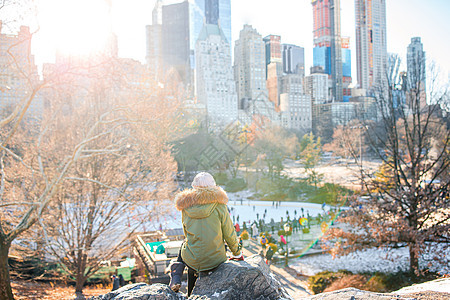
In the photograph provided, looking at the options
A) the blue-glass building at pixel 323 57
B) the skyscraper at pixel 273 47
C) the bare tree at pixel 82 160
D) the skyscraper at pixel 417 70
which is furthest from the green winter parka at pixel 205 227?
the blue-glass building at pixel 323 57

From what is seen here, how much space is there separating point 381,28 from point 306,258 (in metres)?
163

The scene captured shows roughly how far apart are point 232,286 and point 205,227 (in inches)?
19.0

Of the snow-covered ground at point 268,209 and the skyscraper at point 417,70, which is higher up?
the skyscraper at point 417,70

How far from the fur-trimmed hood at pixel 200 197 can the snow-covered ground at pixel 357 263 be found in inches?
308

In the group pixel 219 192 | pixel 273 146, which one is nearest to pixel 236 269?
pixel 219 192

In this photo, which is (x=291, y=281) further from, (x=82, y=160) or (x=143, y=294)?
(x=143, y=294)

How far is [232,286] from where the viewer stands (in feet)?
7.66

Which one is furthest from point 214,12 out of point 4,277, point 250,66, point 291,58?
point 4,277

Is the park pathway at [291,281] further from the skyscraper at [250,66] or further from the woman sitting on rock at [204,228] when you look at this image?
the skyscraper at [250,66]

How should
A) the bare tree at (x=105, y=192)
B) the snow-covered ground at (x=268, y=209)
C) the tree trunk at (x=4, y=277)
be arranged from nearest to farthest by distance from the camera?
the tree trunk at (x=4, y=277) → the bare tree at (x=105, y=192) → the snow-covered ground at (x=268, y=209)

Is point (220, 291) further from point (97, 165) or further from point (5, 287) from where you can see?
point (97, 165)

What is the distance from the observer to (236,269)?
96.3 inches

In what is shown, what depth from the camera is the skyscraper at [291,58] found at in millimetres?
144000

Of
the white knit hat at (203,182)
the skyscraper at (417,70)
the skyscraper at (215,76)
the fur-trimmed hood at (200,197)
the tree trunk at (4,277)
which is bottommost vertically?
the tree trunk at (4,277)
